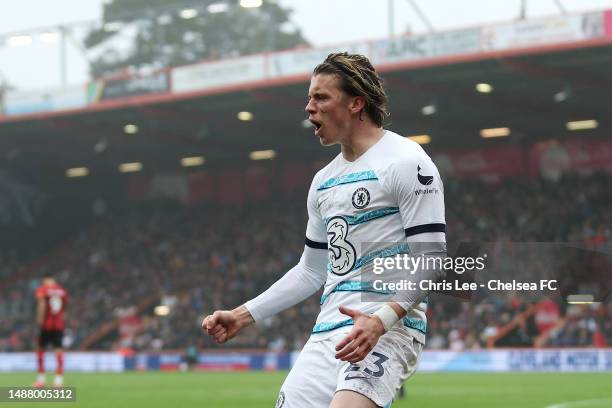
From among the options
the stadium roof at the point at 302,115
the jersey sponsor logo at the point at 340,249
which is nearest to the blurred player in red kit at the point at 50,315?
the stadium roof at the point at 302,115

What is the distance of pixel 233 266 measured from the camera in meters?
39.8

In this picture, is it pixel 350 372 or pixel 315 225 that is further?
pixel 315 225

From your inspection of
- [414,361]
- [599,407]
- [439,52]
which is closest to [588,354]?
[439,52]

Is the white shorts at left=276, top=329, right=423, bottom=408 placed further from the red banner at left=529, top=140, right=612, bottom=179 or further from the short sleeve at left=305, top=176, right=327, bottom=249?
the red banner at left=529, top=140, right=612, bottom=179

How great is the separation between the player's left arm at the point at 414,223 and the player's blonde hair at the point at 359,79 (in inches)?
12.5

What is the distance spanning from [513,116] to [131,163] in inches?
638

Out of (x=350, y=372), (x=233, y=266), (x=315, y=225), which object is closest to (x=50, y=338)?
(x=315, y=225)

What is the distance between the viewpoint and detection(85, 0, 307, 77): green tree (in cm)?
3328

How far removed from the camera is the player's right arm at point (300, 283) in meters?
5.15

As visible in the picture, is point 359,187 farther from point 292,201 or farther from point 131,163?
point 131,163

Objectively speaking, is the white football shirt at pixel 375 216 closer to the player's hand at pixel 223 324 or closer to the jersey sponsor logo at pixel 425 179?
the jersey sponsor logo at pixel 425 179

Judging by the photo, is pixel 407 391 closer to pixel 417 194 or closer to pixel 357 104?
pixel 357 104

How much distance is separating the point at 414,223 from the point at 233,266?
116 feet

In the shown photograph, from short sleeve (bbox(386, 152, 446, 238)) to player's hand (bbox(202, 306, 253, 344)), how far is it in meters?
0.88
